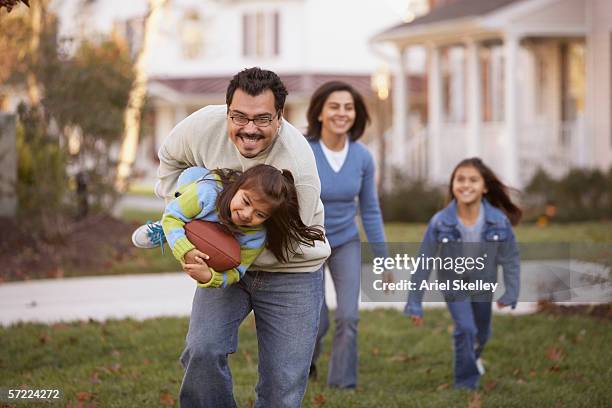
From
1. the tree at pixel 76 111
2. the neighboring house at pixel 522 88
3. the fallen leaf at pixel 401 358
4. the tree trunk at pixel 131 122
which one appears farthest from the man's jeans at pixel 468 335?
the neighboring house at pixel 522 88

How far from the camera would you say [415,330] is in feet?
29.1

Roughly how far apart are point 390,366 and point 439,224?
1.42m

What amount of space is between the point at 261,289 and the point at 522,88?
17.6 m

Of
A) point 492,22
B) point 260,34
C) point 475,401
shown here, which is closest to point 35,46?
point 492,22

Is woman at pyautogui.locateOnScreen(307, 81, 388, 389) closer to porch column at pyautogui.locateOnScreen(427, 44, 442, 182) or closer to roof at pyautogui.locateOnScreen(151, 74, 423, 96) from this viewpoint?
porch column at pyautogui.locateOnScreen(427, 44, 442, 182)

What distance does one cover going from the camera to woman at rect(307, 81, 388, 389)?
22.4 ft

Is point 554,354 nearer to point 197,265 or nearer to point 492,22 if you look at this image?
point 197,265

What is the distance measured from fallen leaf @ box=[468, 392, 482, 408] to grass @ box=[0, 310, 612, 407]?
2 centimetres

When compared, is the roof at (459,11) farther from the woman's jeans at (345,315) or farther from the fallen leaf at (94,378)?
the fallen leaf at (94,378)

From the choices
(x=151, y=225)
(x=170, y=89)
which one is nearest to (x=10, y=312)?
(x=151, y=225)

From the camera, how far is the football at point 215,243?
438 cm

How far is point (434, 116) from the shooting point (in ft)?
69.7

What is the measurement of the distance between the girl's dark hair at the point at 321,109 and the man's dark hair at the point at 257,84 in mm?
2400

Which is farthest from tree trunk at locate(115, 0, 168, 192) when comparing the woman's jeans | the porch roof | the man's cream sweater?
the man's cream sweater
